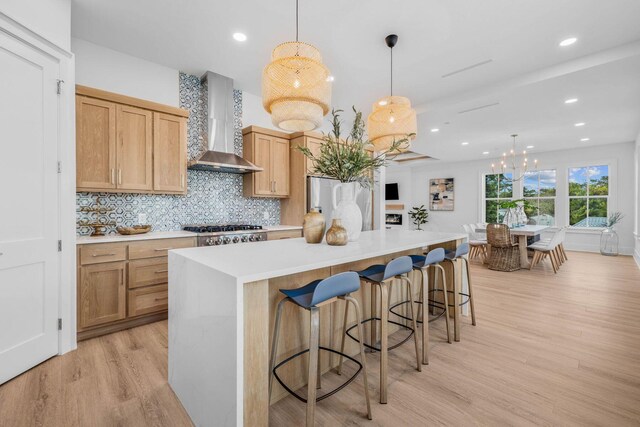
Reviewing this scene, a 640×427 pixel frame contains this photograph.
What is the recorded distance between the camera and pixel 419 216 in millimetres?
10523

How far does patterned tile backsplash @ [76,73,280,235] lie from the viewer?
323cm

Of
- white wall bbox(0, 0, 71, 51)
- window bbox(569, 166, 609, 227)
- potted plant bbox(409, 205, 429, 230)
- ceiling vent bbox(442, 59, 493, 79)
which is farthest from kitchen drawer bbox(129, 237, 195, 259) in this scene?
window bbox(569, 166, 609, 227)

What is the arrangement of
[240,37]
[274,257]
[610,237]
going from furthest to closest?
[610,237], [240,37], [274,257]

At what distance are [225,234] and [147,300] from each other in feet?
3.27

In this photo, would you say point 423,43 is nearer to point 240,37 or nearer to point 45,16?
point 240,37

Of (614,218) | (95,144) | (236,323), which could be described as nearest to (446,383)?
(236,323)

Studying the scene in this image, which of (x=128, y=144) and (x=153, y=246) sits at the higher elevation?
(x=128, y=144)

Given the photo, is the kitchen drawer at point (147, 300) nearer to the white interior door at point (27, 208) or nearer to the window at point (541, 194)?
the white interior door at point (27, 208)

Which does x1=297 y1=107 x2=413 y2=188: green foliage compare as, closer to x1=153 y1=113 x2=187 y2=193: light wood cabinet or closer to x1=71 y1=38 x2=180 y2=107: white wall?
x1=153 y1=113 x2=187 y2=193: light wood cabinet

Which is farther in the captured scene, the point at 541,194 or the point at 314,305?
the point at 541,194

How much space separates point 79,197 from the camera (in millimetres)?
3002

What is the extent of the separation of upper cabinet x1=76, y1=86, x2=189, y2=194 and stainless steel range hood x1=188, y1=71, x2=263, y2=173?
1.13 ft

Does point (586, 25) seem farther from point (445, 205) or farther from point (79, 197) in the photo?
point (445, 205)

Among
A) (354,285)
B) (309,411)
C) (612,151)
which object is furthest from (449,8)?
(612,151)
